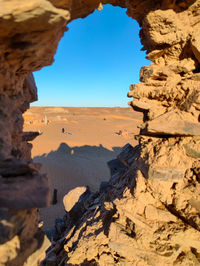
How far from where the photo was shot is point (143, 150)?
314cm

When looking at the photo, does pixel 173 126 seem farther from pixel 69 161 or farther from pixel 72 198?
pixel 69 161

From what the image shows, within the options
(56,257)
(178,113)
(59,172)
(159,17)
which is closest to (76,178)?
(59,172)

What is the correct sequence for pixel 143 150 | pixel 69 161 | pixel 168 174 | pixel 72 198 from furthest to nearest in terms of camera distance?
pixel 69 161
pixel 72 198
pixel 143 150
pixel 168 174

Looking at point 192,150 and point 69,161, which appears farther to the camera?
point 69,161

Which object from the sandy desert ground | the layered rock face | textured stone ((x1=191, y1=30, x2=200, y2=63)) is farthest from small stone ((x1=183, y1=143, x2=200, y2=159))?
the sandy desert ground

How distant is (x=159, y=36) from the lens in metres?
3.10

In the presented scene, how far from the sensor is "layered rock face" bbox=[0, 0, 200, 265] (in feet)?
4.97

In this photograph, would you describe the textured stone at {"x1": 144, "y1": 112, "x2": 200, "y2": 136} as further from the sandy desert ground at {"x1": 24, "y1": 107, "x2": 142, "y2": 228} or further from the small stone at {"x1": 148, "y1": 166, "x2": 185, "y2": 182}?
the sandy desert ground at {"x1": 24, "y1": 107, "x2": 142, "y2": 228}

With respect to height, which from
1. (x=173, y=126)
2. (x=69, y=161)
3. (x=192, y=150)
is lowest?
(x=69, y=161)

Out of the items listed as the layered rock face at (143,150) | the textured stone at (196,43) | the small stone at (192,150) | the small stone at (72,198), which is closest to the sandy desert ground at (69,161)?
A: the small stone at (72,198)

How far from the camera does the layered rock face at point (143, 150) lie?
4.97ft

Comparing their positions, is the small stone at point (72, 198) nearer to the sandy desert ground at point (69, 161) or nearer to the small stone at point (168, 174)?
the sandy desert ground at point (69, 161)

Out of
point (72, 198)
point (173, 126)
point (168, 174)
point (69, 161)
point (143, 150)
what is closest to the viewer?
point (168, 174)

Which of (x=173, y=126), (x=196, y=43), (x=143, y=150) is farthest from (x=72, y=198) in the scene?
(x=196, y=43)
